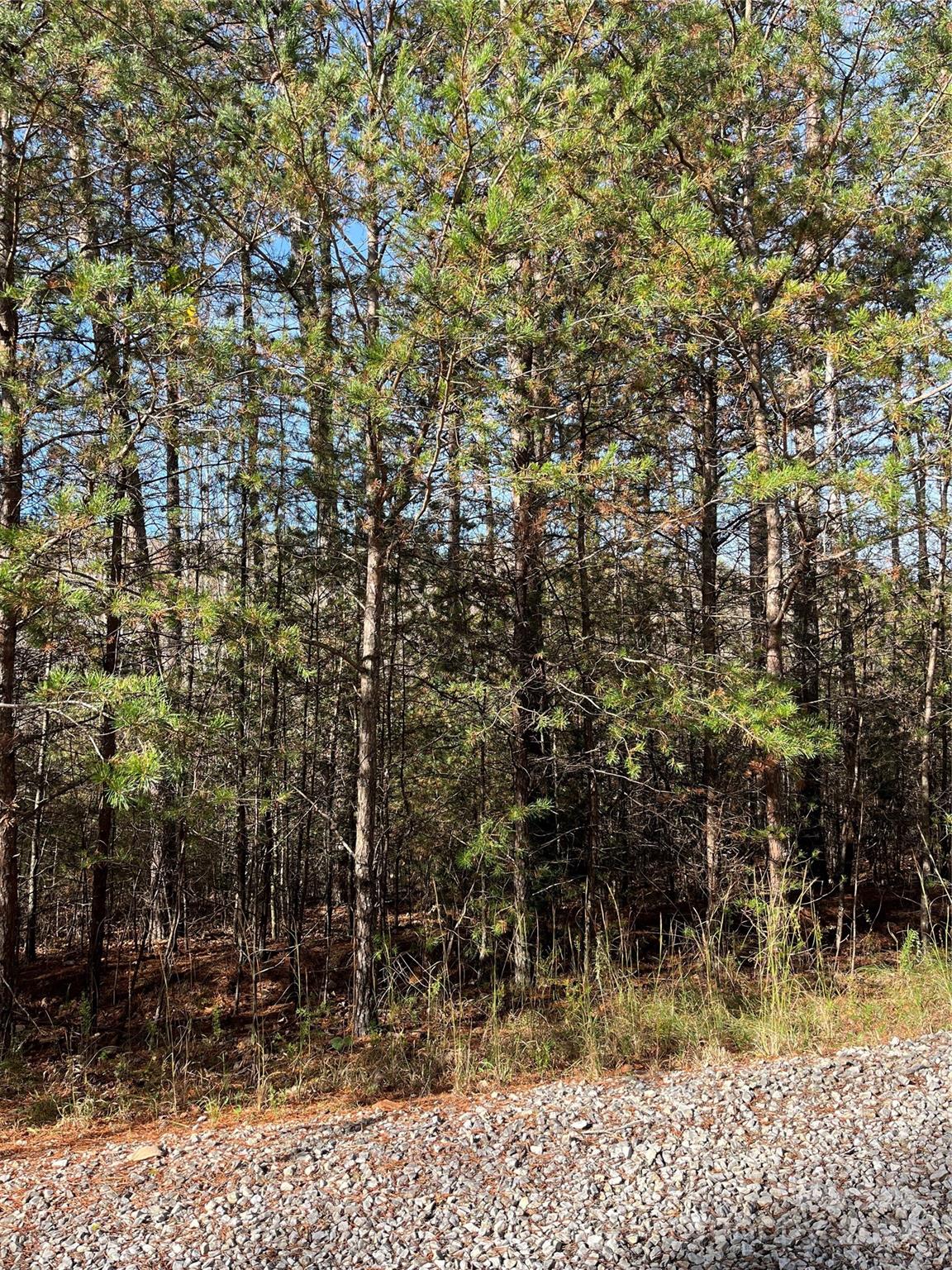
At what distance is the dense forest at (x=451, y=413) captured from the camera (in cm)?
438

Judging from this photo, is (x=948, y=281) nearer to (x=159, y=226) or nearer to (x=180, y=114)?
(x=180, y=114)

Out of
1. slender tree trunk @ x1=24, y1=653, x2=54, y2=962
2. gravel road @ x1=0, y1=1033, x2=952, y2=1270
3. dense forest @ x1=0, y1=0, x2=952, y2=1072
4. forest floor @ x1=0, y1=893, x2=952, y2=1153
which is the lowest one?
forest floor @ x1=0, y1=893, x2=952, y2=1153

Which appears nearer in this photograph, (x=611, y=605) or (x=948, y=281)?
(x=948, y=281)

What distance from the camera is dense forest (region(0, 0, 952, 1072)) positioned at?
4.38 meters

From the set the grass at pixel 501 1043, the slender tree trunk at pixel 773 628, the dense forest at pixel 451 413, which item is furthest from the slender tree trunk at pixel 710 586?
the grass at pixel 501 1043

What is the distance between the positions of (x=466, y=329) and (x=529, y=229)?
29.8 inches

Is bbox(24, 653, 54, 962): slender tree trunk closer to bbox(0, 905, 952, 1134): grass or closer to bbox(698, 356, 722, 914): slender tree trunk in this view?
bbox(0, 905, 952, 1134): grass

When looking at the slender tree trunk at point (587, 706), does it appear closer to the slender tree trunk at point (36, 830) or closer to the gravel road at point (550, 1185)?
the gravel road at point (550, 1185)

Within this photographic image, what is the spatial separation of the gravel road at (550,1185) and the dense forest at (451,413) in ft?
5.28

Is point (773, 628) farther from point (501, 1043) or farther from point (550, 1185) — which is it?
point (550, 1185)

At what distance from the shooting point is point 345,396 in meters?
4.54

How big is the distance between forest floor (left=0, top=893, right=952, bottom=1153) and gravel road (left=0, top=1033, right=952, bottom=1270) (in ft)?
1.78

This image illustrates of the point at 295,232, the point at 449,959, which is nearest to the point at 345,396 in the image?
the point at 295,232

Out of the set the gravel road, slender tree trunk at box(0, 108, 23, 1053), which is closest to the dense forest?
slender tree trunk at box(0, 108, 23, 1053)
